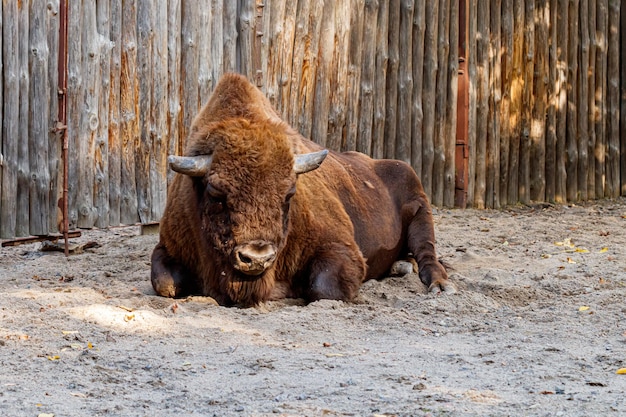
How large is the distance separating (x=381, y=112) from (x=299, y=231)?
4.86m

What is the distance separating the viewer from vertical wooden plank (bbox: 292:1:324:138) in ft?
33.4

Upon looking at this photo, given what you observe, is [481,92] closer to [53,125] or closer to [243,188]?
[53,125]

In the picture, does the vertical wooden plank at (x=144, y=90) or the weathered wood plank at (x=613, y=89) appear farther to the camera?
the weathered wood plank at (x=613, y=89)

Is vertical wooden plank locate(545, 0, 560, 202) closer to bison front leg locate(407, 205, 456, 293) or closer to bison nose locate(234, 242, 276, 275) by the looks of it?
bison front leg locate(407, 205, 456, 293)

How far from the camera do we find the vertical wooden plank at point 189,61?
920 cm

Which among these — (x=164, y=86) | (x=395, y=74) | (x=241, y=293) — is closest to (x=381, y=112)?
(x=395, y=74)

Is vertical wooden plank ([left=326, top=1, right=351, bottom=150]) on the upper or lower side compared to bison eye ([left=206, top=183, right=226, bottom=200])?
upper

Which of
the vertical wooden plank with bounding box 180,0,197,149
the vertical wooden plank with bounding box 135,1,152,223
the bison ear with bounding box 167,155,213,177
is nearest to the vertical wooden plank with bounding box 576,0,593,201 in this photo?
the vertical wooden plank with bounding box 180,0,197,149

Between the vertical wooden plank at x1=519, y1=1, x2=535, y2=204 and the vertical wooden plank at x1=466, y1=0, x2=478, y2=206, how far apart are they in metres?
1.04

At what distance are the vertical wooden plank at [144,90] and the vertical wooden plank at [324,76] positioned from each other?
210 cm

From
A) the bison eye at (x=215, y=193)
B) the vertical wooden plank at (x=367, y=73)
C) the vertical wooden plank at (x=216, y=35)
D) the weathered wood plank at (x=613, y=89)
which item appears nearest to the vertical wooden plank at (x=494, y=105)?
the vertical wooden plank at (x=367, y=73)

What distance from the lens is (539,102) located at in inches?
519

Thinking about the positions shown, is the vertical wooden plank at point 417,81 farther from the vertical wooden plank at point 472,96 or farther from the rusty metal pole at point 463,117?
the vertical wooden plank at point 472,96

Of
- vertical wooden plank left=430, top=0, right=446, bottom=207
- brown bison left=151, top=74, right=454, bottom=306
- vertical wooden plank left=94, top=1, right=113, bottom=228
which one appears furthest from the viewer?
vertical wooden plank left=430, top=0, right=446, bottom=207
